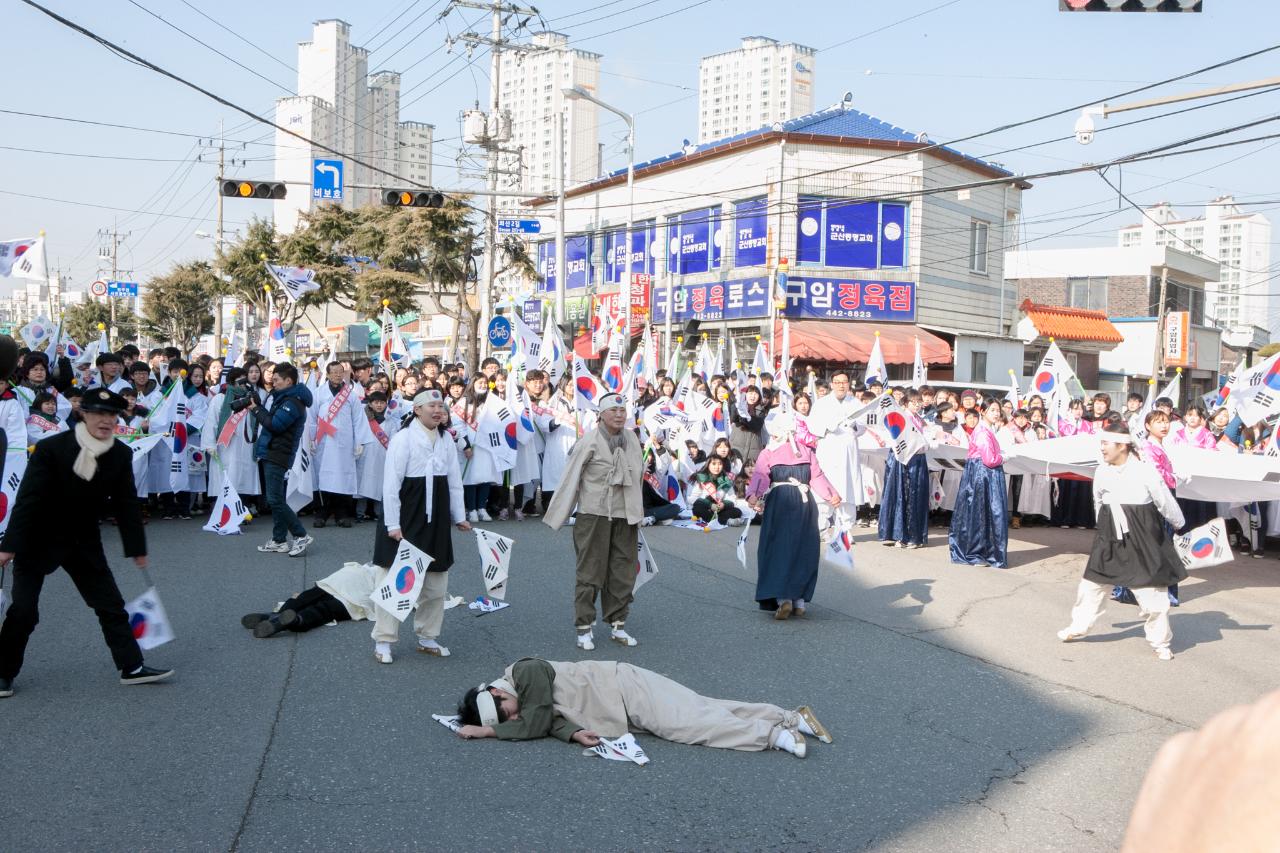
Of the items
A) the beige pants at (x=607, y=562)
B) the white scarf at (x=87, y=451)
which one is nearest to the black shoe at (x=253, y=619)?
the white scarf at (x=87, y=451)

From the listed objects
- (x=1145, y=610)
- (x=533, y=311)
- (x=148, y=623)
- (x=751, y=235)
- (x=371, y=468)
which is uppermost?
(x=751, y=235)

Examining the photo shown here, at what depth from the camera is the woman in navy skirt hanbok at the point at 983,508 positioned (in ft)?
39.4

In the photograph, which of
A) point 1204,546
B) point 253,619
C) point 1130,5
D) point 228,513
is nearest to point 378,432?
point 228,513

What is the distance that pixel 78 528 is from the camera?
6.36 metres

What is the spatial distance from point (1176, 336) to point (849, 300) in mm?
17918

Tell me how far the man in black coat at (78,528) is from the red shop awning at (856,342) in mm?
24153

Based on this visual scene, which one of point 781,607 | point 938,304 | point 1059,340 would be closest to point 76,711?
point 781,607

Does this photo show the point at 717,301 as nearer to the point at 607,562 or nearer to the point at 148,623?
the point at 607,562

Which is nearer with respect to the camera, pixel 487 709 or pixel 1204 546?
→ pixel 487 709

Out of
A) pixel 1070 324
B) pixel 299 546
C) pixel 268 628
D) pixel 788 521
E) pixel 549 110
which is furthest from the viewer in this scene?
pixel 549 110

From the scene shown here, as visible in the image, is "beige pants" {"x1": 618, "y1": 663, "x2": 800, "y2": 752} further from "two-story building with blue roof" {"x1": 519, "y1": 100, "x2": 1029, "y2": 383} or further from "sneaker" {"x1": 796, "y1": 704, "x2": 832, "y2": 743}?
"two-story building with blue roof" {"x1": 519, "y1": 100, "x2": 1029, "y2": 383}

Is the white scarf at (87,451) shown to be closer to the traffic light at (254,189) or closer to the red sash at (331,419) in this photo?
the red sash at (331,419)

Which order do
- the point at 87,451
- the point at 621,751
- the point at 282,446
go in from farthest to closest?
the point at 282,446
the point at 87,451
the point at 621,751

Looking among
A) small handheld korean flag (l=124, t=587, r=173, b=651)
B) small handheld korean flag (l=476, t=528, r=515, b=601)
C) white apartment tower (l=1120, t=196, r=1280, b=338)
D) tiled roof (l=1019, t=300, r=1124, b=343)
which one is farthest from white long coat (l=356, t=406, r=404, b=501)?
white apartment tower (l=1120, t=196, r=1280, b=338)
